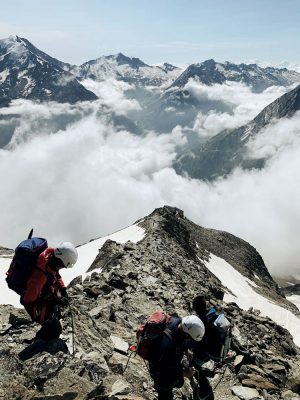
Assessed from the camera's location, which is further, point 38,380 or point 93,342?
point 93,342

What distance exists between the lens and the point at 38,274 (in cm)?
1138

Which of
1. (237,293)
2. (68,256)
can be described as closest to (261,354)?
(68,256)

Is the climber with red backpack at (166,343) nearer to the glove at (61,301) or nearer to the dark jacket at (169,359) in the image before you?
the dark jacket at (169,359)

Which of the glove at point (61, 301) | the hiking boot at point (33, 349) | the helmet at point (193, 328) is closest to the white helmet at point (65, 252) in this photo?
the glove at point (61, 301)

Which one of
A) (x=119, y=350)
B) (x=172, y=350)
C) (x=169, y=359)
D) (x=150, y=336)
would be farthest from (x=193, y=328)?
(x=119, y=350)

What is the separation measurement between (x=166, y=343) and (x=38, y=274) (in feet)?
12.9

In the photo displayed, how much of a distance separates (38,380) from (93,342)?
4.05 m

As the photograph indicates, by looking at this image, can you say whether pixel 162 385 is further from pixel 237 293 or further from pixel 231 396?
pixel 237 293

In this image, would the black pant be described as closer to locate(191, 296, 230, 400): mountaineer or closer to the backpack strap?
the backpack strap

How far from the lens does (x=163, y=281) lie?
3028 cm

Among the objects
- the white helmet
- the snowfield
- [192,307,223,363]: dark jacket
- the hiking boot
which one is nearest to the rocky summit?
the hiking boot

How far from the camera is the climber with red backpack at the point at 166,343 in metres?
10.1

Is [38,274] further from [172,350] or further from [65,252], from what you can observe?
[172,350]

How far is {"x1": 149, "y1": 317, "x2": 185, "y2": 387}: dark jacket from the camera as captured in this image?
1012 cm
